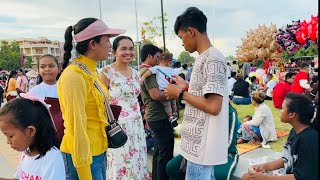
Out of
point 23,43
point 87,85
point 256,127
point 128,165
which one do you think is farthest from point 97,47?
point 23,43

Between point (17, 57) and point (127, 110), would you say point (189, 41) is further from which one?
point (17, 57)

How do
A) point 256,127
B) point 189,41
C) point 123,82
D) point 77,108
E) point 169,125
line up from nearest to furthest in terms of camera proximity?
1. point 77,108
2. point 189,41
3. point 123,82
4. point 169,125
5. point 256,127

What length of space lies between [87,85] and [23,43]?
9259 centimetres

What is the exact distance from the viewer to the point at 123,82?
2939 mm

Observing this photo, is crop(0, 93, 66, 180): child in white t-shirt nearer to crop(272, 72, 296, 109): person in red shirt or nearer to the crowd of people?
the crowd of people

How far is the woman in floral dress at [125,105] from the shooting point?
2938 millimetres

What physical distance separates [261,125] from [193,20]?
3952 millimetres

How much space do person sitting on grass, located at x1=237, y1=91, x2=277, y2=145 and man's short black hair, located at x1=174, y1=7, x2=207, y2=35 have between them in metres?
3.72

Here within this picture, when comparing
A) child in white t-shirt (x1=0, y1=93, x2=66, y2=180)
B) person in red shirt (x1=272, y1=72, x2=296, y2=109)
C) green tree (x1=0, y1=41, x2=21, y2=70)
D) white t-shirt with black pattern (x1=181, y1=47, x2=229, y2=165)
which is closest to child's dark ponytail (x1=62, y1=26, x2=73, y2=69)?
child in white t-shirt (x1=0, y1=93, x2=66, y2=180)

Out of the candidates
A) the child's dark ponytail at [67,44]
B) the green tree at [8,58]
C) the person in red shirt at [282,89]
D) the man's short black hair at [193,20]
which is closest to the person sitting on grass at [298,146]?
the man's short black hair at [193,20]

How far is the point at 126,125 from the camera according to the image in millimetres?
2961

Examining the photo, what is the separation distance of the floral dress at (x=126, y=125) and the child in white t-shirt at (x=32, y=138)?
1.26m

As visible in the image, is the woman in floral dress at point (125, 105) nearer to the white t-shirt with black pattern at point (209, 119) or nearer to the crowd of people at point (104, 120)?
the crowd of people at point (104, 120)

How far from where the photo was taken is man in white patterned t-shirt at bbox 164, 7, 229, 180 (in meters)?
1.82
